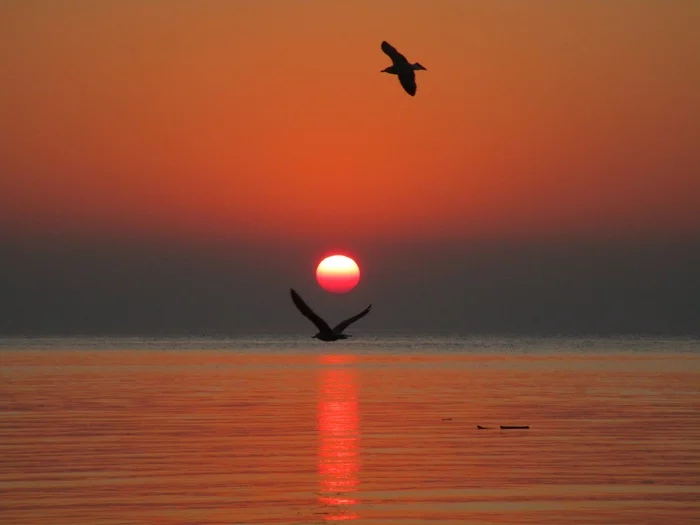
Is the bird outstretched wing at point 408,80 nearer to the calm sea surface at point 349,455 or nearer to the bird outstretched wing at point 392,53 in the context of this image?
the bird outstretched wing at point 392,53

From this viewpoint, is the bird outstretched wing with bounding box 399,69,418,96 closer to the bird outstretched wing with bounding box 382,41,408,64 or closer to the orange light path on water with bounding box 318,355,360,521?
the bird outstretched wing with bounding box 382,41,408,64

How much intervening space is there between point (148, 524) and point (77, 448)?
918cm

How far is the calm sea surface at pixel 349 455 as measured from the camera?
62.6 ft

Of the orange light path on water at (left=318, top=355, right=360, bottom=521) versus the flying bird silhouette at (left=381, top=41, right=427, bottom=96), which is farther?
the flying bird silhouette at (left=381, top=41, right=427, bottom=96)

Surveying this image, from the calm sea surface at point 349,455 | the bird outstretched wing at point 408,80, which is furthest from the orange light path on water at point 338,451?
the bird outstretched wing at point 408,80

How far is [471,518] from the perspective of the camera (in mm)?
18406

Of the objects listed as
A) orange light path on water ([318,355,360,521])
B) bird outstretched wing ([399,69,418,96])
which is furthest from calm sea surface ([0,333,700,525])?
bird outstretched wing ([399,69,418,96])

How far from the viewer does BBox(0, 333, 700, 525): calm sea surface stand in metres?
19.1

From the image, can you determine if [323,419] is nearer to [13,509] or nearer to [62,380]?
[13,509]

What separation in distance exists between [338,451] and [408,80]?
7.28 meters

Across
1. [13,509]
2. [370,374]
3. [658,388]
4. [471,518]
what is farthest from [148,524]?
[370,374]

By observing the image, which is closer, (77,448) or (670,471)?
(670,471)

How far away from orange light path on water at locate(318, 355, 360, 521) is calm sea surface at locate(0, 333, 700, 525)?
5 cm

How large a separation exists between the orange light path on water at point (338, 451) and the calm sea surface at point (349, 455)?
0.05 metres
